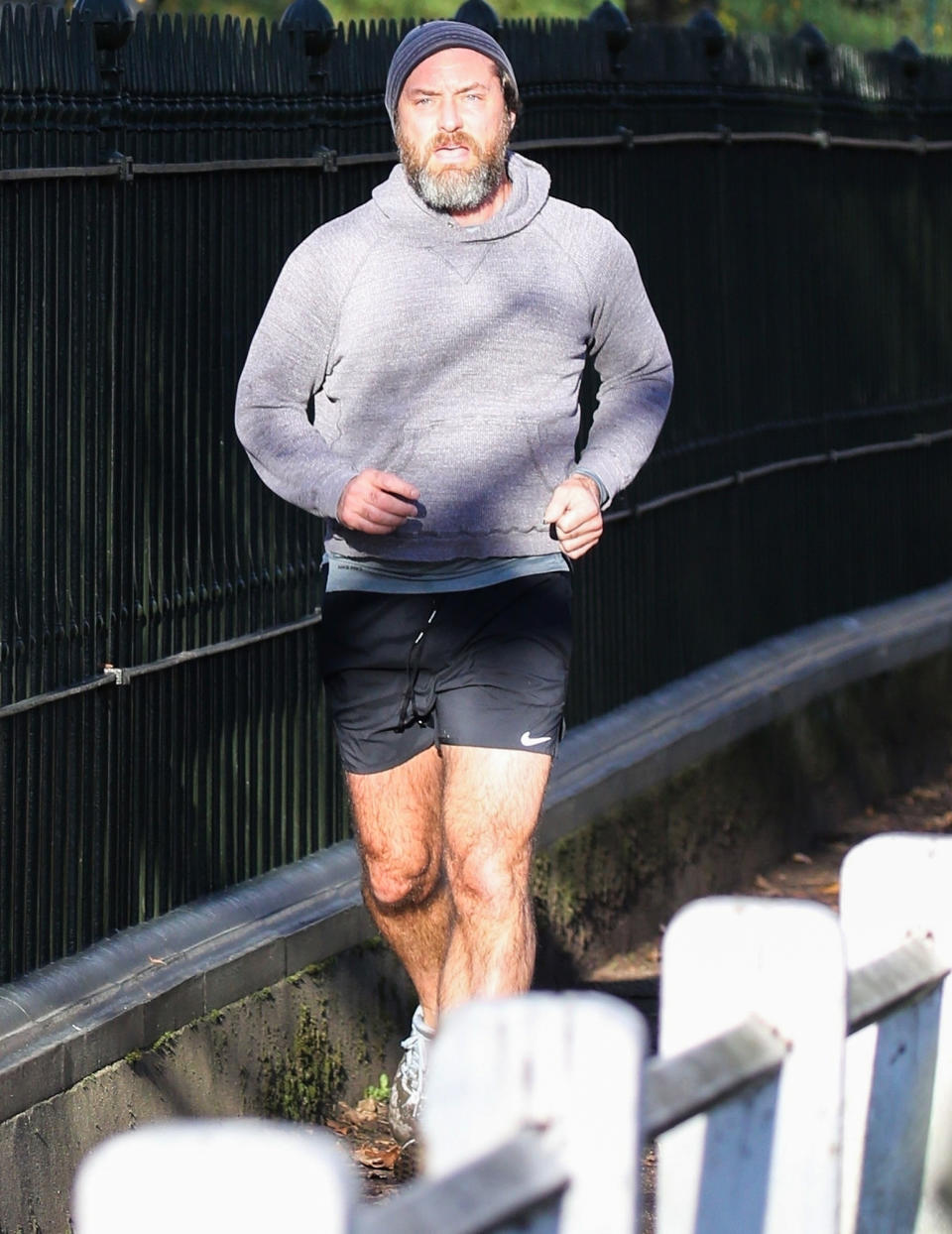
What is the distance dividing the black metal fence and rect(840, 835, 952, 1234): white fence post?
223 centimetres

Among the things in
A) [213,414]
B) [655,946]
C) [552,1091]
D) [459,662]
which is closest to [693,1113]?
[552,1091]

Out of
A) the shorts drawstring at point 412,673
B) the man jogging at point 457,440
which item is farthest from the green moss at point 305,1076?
the shorts drawstring at point 412,673

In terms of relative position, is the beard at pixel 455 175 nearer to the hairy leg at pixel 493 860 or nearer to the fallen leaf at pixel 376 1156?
the hairy leg at pixel 493 860

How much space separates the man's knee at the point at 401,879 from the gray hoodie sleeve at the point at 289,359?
0.86 meters

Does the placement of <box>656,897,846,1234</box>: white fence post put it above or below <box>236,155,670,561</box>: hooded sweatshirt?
below

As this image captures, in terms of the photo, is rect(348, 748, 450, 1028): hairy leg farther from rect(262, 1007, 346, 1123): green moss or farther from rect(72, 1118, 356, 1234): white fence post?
rect(72, 1118, 356, 1234): white fence post

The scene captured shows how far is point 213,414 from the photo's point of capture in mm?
5832

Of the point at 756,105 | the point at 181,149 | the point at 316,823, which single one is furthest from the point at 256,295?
the point at 756,105

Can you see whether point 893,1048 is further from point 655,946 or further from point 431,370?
point 655,946

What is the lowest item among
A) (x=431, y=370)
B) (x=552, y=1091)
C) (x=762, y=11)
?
(x=552, y=1091)

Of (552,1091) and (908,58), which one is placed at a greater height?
(908,58)

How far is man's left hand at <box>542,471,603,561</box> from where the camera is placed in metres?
5.13

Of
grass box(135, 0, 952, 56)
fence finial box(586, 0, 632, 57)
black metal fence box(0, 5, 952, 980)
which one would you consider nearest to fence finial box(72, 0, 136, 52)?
black metal fence box(0, 5, 952, 980)

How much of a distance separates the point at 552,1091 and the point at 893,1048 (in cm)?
124
